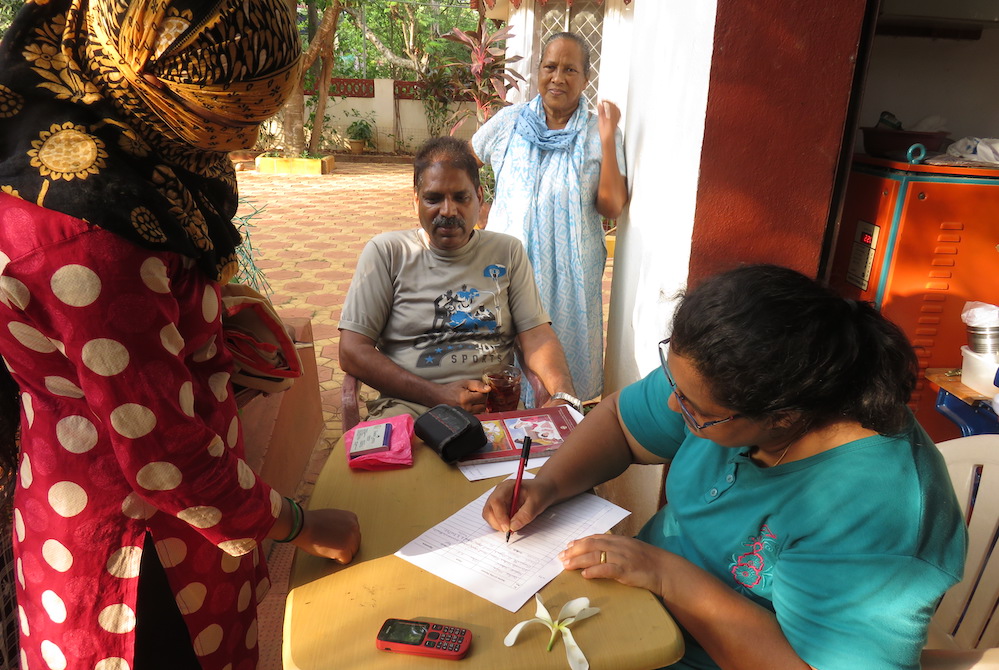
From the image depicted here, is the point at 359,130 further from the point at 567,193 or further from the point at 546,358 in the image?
the point at 546,358

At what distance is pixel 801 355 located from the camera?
1.06 m

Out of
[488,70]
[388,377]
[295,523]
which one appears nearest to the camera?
[295,523]

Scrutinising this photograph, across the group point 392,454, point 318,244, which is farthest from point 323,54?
point 392,454

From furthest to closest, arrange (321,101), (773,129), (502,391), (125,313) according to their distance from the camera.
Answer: (321,101) < (502,391) < (773,129) < (125,313)

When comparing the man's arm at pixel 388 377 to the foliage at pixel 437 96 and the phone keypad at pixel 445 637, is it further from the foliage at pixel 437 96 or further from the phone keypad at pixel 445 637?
the foliage at pixel 437 96

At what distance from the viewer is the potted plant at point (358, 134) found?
627 inches

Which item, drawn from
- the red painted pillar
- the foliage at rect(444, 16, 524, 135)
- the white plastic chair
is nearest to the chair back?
the white plastic chair

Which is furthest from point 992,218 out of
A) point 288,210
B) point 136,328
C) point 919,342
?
point 288,210

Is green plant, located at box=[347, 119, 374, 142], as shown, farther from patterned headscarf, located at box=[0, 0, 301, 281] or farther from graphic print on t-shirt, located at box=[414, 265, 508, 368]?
patterned headscarf, located at box=[0, 0, 301, 281]

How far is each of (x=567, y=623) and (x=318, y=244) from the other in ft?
22.3

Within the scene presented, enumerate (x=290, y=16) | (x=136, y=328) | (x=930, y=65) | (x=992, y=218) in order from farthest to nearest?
(x=930, y=65) < (x=992, y=218) < (x=290, y=16) < (x=136, y=328)

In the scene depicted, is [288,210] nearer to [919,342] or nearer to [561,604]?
[919,342]

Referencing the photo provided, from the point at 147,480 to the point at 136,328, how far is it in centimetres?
23

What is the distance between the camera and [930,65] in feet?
10.7
